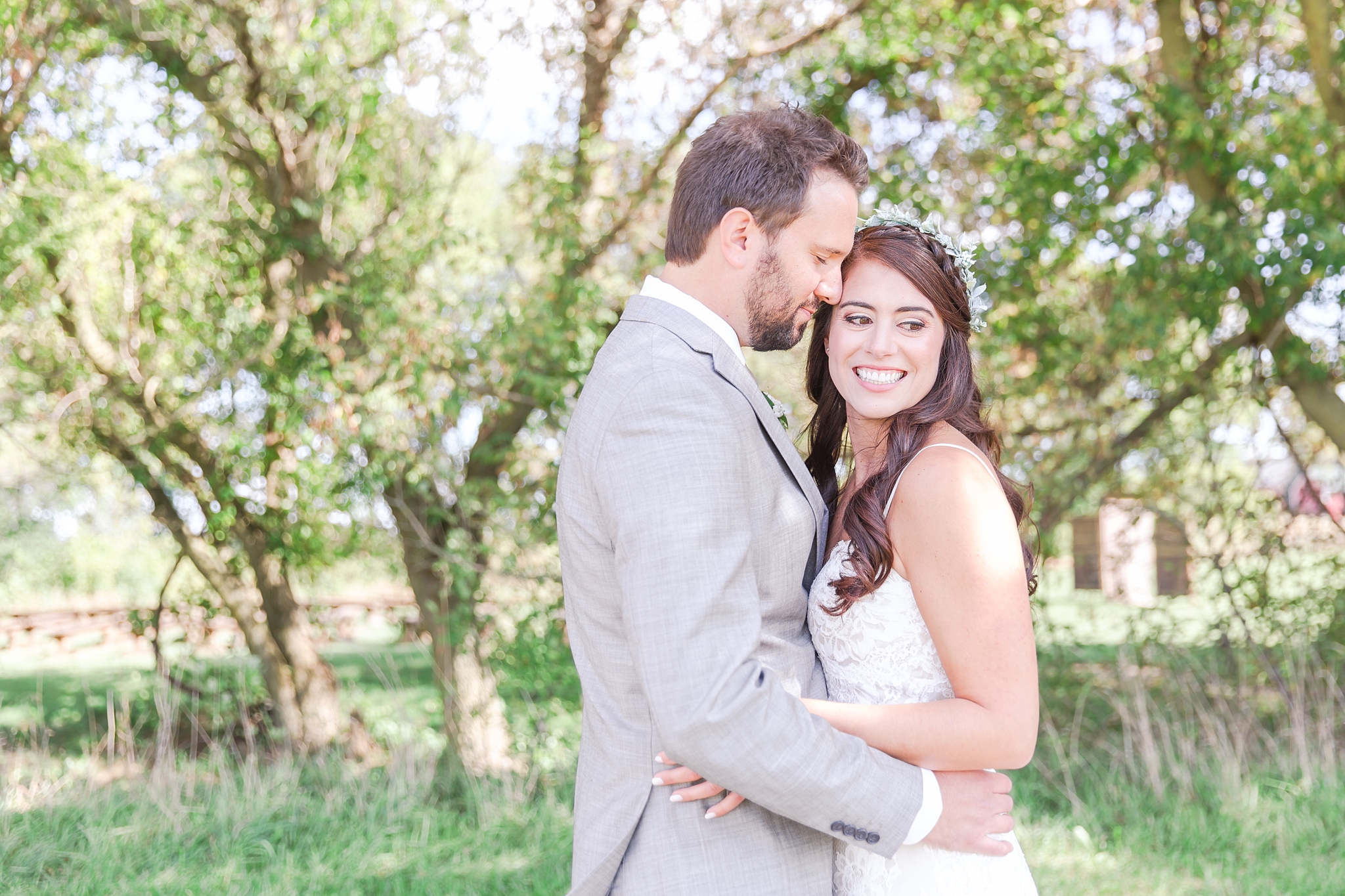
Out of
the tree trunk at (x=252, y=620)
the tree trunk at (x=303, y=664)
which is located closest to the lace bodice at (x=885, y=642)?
the tree trunk at (x=303, y=664)

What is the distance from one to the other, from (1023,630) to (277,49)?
5.68 metres

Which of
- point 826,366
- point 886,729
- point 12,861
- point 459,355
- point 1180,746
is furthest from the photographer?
point 459,355

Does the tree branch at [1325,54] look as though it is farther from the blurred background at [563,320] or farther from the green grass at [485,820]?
the green grass at [485,820]

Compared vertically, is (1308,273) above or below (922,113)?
below

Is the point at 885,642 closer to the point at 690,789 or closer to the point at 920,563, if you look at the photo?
the point at 920,563

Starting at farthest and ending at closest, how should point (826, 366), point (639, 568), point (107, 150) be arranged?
point (107, 150)
point (826, 366)
point (639, 568)

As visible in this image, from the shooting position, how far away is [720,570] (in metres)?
1.52

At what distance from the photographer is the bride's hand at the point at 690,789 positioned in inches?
65.8

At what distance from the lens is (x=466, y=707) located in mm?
6352

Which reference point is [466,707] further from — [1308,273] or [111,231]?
[1308,273]

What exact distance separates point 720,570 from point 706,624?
0.08 m

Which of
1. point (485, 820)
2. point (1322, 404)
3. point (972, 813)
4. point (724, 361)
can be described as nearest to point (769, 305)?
point (724, 361)

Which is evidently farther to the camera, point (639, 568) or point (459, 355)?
point (459, 355)

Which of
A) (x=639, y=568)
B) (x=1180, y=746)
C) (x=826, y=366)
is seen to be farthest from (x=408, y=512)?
(x=639, y=568)
